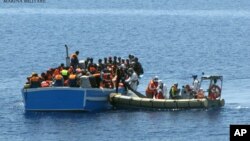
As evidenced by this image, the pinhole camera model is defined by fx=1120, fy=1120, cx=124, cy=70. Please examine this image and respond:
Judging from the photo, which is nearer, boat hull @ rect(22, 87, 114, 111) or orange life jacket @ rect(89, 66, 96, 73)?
boat hull @ rect(22, 87, 114, 111)

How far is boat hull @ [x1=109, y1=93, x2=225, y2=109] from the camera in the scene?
6162 centimetres

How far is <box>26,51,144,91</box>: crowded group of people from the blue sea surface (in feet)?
5.65

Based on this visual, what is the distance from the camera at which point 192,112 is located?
203 feet

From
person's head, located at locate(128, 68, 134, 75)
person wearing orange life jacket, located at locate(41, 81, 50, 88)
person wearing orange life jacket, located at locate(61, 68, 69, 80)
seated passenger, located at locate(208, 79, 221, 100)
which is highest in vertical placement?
person's head, located at locate(128, 68, 134, 75)

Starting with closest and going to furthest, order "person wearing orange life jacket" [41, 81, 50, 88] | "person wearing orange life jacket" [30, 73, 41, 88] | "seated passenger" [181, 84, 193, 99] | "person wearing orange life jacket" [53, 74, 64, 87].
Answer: "person wearing orange life jacket" [53, 74, 64, 87] < "person wearing orange life jacket" [30, 73, 41, 88] < "person wearing orange life jacket" [41, 81, 50, 88] < "seated passenger" [181, 84, 193, 99]

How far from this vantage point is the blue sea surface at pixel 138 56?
5822 centimetres

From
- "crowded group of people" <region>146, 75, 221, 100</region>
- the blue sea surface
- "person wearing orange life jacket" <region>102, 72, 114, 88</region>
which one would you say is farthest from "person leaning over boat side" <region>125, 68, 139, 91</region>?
the blue sea surface

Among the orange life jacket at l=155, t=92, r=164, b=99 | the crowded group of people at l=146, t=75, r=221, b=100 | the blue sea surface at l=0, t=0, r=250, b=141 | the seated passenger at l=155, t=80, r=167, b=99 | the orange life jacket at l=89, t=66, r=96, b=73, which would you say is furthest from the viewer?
the orange life jacket at l=89, t=66, r=96, b=73

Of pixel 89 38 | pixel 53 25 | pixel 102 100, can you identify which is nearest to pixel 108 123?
pixel 102 100

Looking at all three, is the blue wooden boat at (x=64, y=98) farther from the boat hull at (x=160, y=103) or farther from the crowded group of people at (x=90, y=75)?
the boat hull at (x=160, y=103)

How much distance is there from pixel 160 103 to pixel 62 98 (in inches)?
213

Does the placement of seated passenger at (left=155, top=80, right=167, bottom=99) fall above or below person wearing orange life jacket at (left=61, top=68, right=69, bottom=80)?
below

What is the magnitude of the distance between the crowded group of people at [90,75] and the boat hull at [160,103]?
0.90m

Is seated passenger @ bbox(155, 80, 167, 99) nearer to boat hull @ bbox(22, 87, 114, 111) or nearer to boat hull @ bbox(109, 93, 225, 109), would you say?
boat hull @ bbox(109, 93, 225, 109)
